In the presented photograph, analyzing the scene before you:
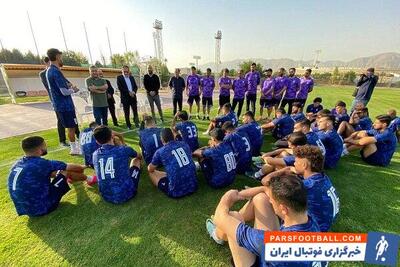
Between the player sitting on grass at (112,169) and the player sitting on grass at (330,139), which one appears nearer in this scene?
the player sitting on grass at (112,169)

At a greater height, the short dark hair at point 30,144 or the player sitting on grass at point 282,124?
the short dark hair at point 30,144

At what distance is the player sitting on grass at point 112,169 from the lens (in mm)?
3229

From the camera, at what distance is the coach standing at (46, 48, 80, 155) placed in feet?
16.6

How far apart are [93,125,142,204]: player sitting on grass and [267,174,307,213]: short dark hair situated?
7.91ft

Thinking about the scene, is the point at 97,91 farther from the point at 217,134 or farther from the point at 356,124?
the point at 356,124

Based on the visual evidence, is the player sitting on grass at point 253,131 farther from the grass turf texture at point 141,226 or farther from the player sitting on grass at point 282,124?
the player sitting on grass at point 282,124

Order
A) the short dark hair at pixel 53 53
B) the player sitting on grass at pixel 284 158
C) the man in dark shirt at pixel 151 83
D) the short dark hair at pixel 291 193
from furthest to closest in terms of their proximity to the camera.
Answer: the man in dark shirt at pixel 151 83, the short dark hair at pixel 53 53, the player sitting on grass at pixel 284 158, the short dark hair at pixel 291 193

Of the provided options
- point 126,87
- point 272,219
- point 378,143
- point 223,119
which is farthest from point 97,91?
point 378,143

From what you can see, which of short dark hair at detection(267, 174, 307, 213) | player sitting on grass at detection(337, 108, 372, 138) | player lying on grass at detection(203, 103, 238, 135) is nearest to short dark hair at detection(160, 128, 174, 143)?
short dark hair at detection(267, 174, 307, 213)

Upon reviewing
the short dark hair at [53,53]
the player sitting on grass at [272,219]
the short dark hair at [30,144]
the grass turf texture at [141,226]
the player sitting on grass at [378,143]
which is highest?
the short dark hair at [53,53]

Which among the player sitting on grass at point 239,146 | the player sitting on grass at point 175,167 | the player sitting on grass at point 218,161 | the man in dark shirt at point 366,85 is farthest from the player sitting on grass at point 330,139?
the man in dark shirt at point 366,85

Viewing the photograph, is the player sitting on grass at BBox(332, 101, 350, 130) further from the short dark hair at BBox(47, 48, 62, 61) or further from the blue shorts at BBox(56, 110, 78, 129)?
the short dark hair at BBox(47, 48, 62, 61)

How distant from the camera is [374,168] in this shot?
16.2 feet

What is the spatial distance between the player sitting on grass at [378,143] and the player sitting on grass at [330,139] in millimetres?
894
